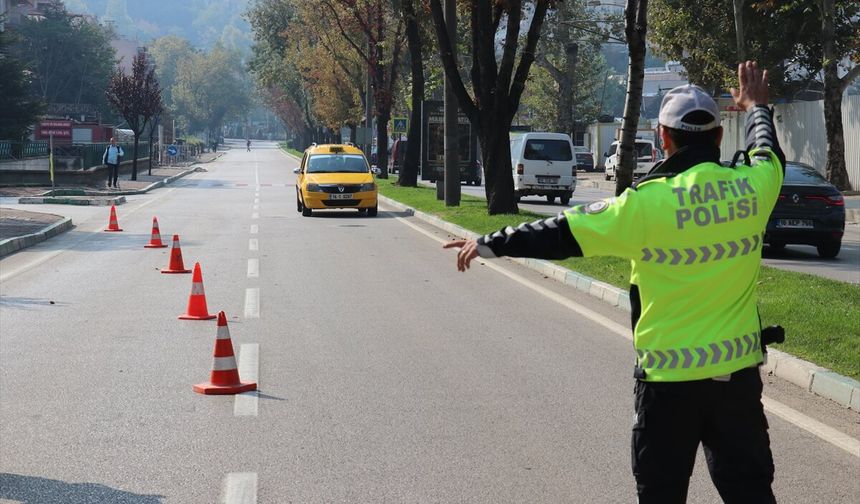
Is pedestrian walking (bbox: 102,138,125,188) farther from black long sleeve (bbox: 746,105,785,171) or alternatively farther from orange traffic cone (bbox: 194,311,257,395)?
black long sleeve (bbox: 746,105,785,171)

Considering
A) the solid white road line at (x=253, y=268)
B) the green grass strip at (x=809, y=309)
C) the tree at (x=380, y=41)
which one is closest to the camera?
the green grass strip at (x=809, y=309)

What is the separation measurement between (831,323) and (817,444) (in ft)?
11.5

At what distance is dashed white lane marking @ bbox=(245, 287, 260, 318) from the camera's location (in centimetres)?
1189

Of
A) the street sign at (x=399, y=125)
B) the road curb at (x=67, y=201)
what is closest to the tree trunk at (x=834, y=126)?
the road curb at (x=67, y=201)

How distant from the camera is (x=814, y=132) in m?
40.7

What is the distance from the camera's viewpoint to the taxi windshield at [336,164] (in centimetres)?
2969

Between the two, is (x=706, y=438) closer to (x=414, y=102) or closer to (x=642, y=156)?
(x=414, y=102)

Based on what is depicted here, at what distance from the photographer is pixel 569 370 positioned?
29.2 ft

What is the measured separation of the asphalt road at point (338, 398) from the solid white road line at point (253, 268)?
18cm

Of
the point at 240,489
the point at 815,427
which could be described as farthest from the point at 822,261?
the point at 240,489

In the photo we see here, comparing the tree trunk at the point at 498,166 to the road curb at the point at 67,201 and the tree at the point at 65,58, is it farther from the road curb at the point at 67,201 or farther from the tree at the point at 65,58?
the tree at the point at 65,58

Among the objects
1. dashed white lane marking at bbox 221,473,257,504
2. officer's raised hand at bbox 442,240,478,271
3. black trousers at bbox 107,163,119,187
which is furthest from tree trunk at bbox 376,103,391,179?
officer's raised hand at bbox 442,240,478,271

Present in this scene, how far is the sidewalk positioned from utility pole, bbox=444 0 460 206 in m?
8.83

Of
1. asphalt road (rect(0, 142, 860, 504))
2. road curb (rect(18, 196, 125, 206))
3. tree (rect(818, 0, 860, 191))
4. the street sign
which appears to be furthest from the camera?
the street sign
